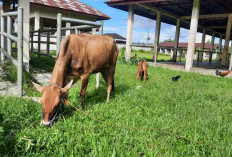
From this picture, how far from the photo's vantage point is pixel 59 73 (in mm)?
3025

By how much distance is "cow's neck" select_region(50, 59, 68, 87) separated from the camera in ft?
9.72

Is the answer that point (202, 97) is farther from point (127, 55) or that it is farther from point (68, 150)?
point (127, 55)

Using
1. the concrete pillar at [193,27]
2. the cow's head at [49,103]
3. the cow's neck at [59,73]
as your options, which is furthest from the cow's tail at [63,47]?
the concrete pillar at [193,27]

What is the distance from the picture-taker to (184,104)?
14.3 feet

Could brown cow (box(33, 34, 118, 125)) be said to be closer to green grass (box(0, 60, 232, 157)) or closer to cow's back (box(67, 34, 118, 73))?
cow's back (box(67, 34, 118, 73))

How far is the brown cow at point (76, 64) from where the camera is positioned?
2.50 m

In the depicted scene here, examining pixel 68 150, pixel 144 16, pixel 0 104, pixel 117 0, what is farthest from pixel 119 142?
pixel 144 16

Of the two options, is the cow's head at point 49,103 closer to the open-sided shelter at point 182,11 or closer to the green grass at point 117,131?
the green grass at point 117,131

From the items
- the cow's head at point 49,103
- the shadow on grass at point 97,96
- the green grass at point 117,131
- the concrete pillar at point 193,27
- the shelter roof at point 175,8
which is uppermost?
the shelter roof at point 175,8

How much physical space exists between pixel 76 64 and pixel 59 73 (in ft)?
1.54

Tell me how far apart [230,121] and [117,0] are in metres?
10.7

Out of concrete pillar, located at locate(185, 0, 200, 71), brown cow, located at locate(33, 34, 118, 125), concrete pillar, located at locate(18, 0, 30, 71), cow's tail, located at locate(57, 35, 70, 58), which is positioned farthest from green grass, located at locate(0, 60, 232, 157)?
concrete pillar, located at locate(185, 0, 200, 71)

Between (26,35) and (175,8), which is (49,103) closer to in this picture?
(26,35)

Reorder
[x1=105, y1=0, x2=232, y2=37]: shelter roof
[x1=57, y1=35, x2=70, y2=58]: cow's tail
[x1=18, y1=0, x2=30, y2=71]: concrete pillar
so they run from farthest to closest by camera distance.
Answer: [x1=105, y1=0, x2=232, y2=37]: shelter roof, [x1=18, y1=0, x2=30, y2=71]: concrete pillar, [x1=57, y1=35, x2=70, y2=58]: cow's tail
